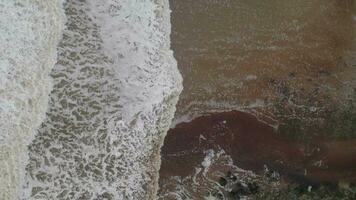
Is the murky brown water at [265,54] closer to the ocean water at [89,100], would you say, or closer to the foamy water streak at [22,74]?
the ocean water at [89,100]

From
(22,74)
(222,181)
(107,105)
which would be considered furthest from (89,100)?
(222,181)

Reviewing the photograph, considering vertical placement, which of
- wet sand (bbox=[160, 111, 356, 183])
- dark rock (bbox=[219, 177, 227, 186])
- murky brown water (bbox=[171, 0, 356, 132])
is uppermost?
A: murky brown water (bbox=[171, 0, 356, 132])

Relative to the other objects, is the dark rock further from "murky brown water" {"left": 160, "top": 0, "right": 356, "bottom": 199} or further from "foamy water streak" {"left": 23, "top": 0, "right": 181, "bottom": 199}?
"foamy water streak" {"left": 23, "top": 0, "right": 181, "bottom": 199}

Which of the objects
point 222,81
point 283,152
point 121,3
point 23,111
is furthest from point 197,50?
point 23,111

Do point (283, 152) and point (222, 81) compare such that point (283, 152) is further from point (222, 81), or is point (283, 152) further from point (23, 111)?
point (23, 111)

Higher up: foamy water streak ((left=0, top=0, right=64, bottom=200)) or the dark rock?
foamy water streak ((left=0, top=0, right=64, bottom=200))

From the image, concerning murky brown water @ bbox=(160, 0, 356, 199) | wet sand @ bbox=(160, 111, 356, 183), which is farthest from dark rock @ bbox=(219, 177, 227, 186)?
wet sand @ bbox=(160, 111, 356, 183)
